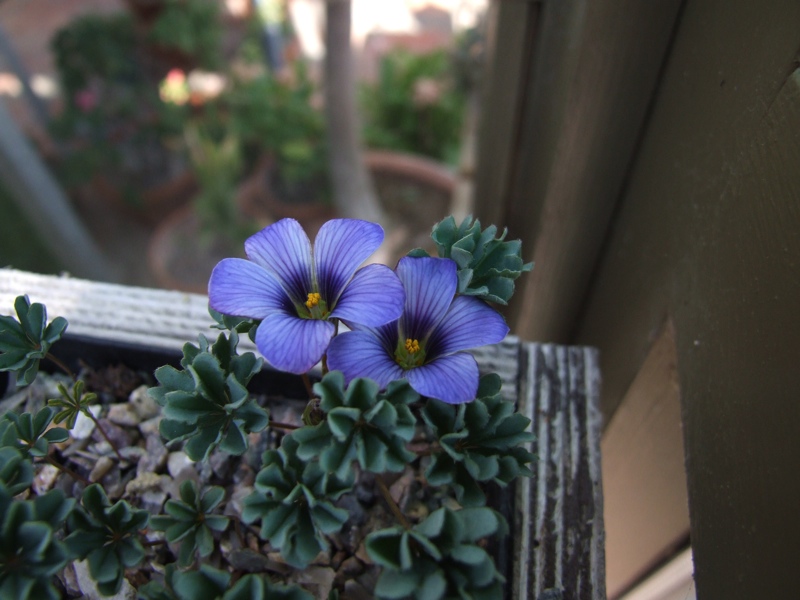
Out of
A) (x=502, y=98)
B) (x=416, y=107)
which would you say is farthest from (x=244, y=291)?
(x=416, y=107)

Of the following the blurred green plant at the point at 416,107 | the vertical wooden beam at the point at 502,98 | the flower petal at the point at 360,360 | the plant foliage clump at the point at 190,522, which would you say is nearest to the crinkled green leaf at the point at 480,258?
the flower petal at the point at 360,360

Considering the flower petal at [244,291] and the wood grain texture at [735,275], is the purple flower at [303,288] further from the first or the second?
the wood grain texture at [735,275]

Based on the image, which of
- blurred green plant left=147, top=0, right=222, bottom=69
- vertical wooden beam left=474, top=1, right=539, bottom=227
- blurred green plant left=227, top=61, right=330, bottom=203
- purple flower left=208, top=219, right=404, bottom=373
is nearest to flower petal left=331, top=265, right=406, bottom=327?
purple flower left=208, top=219, right=404, bottom=373

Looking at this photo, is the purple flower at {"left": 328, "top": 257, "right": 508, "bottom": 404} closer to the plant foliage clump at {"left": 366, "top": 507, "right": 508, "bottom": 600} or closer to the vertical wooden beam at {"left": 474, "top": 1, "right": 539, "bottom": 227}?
the plant foliage clump at {"left": 366, "top": 507, "right": 508, "bottom": 600}

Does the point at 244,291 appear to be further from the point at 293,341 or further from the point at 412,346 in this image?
the point at 412,346

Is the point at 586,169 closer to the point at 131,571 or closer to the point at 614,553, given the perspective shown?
the point at 614,553
